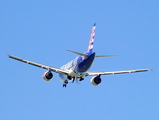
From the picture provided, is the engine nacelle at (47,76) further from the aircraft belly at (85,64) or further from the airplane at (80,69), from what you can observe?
the aircraft belly at (85,64)

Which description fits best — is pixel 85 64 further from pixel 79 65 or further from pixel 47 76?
pixel 47 76

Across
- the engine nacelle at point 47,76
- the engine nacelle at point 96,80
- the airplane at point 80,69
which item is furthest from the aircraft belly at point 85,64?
the engine nacelle at point 47,76

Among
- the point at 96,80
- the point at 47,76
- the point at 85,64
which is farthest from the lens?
the point at 96,80

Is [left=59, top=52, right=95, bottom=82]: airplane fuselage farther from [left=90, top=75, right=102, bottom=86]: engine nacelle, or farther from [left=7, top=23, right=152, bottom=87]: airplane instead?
[left=90, top=75, right=102, bottom=86]: engine nacelle

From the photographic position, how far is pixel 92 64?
399 ft

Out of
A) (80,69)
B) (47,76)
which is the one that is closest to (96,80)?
(80,69)

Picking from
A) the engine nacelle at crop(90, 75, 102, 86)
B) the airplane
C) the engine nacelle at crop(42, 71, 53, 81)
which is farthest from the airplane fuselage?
the engine nacelle at crop(90, 75, 102, 86)

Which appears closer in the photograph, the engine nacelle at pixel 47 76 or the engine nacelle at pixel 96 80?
the engine nacelle at pixel 47 76

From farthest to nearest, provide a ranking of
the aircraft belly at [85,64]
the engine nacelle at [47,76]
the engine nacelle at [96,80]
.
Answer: the engine nacelle at [96,80] < the engine nacelle at [47,76] < the aircraft belly at [85,64]

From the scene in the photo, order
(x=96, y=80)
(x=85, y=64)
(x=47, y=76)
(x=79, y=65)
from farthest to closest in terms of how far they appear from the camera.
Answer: (x=96, y=80) < (x=47, y=76) < (x=79, y=65) < (x=85, y=64)

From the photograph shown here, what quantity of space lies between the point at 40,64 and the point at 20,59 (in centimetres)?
519

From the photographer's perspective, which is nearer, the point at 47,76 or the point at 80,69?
the point at 80,69

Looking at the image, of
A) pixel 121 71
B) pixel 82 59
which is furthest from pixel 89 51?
pixel 121 71

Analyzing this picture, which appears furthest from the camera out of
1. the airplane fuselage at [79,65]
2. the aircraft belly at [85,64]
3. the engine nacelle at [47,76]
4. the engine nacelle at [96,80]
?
the engine nacelle at [96,80]
